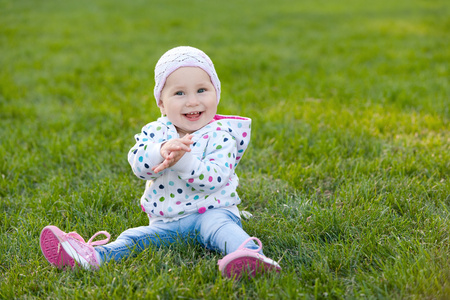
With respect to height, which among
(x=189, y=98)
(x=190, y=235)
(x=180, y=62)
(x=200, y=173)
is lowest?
(x=190, y=235)

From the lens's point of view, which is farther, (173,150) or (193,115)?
(193,115)

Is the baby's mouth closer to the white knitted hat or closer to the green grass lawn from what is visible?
the white knitted hat

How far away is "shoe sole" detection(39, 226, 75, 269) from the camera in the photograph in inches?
86.7

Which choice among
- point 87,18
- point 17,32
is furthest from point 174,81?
point 87,18

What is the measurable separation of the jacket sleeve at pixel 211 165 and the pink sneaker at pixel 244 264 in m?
0.38

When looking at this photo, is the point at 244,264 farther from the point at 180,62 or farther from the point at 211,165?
the point at 180,62

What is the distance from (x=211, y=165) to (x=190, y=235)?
1.33 feet

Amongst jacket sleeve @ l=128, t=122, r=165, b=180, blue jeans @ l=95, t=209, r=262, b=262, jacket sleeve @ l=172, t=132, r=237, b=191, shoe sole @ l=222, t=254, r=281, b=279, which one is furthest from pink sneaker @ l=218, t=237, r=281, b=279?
jacket sleeve @ l=128, t=122, r=165, b=180

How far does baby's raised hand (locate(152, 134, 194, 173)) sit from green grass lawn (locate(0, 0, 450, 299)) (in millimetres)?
456

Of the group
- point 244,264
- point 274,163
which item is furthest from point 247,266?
point 274,163

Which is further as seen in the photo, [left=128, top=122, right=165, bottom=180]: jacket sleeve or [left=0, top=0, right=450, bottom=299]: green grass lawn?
[left=128, top=122, right=165, bottom=180]: jacket sleeve

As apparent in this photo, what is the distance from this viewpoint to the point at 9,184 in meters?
3.28

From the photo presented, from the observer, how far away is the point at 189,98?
2.39 meters

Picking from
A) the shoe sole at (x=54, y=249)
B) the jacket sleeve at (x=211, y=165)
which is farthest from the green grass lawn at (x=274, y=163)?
the jacket sleeve at (x=211, y=165)
